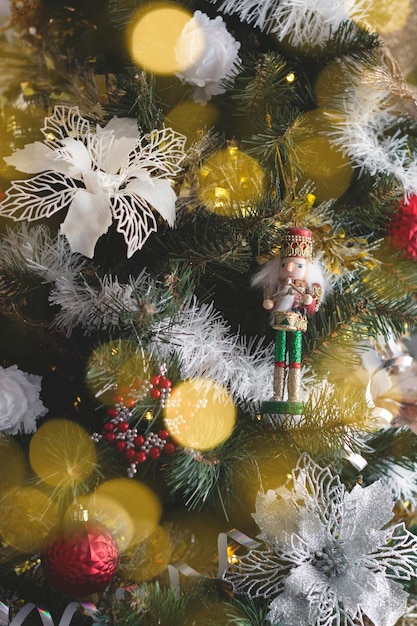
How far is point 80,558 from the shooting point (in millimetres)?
538

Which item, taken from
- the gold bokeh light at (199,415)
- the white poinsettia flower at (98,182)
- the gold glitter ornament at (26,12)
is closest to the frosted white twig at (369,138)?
the white poinsettia flower at (98,182)

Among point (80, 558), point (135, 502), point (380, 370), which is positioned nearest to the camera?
point (80, 558)

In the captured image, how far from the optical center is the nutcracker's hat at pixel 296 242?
1.99 feet

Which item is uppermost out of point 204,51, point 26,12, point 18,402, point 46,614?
point 204,51

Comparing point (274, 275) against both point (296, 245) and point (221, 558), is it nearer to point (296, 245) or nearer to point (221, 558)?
point (296, 245)

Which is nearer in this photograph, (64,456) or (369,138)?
(64,456)

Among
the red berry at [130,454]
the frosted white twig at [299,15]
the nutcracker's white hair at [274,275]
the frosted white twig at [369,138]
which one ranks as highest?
the frosted white twig at [299,15]

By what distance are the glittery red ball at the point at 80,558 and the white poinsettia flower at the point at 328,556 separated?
129 mm

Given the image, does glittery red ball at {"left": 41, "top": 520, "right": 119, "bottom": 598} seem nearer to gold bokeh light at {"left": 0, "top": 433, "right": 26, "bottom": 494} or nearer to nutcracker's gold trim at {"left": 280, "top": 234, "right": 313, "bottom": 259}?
gold bokeh light at {"left": 0, "top": 433, "right": 26, "bottom": 494}

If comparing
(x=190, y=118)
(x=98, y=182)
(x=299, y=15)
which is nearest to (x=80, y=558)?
(x=98, y=182)

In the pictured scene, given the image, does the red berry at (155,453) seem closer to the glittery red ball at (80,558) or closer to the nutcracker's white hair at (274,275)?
the glittery red ball at (80,558)

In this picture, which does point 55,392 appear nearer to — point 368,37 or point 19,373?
point 19,373

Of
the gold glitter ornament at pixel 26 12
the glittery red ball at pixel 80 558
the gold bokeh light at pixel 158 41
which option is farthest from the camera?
the gold glitter ornament at pixel 26 12

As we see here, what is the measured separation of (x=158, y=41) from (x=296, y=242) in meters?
0.26
